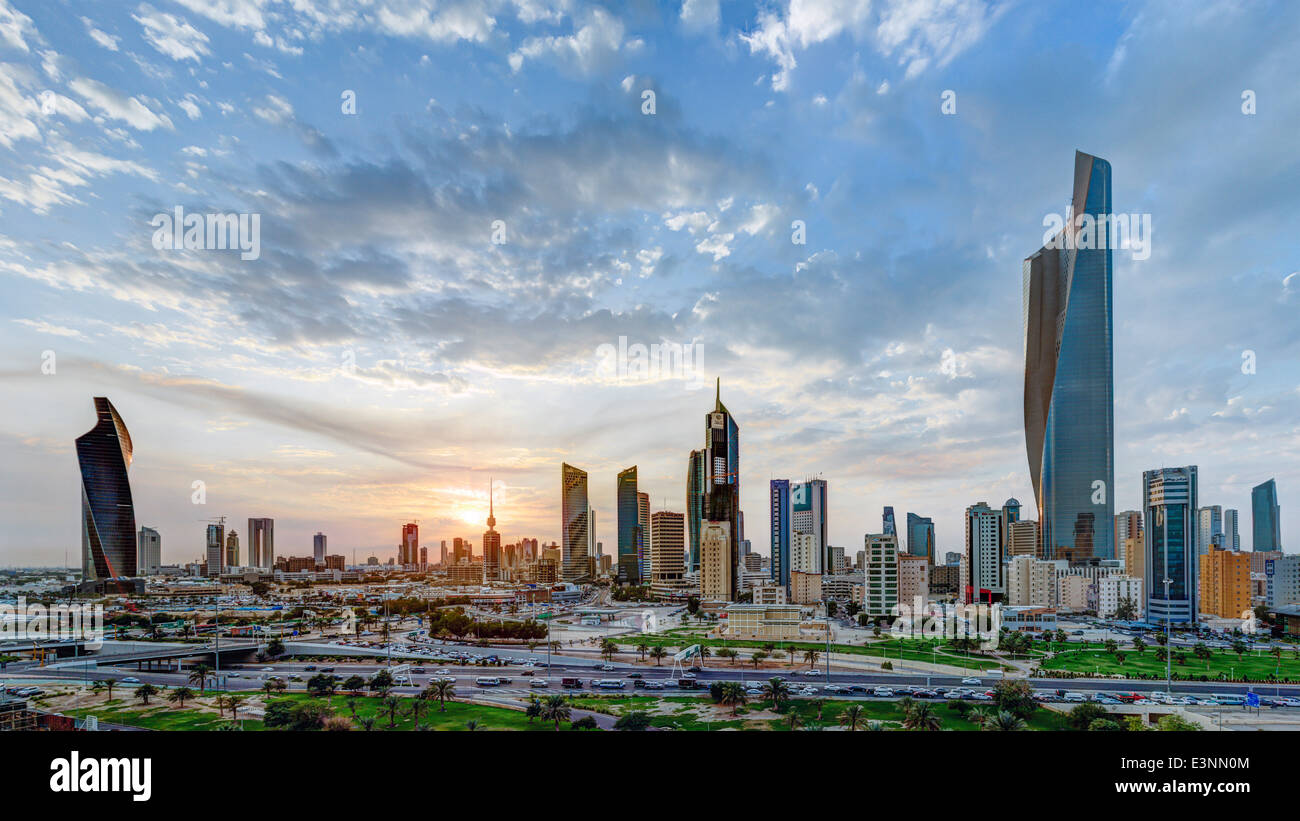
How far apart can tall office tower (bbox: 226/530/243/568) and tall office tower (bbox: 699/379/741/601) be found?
43430 mm

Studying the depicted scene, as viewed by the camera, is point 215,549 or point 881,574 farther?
point 215,549

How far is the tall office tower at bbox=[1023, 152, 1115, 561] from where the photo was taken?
43.2m

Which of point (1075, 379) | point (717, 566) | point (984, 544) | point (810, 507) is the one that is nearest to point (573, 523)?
point (810, 507)

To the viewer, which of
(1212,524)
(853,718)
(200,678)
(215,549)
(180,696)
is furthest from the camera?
(215,549)

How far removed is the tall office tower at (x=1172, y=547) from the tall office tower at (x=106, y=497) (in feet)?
140

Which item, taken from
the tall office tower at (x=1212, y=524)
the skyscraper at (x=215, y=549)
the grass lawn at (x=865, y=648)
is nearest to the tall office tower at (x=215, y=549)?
the skyscraper at (x=215, y=549)

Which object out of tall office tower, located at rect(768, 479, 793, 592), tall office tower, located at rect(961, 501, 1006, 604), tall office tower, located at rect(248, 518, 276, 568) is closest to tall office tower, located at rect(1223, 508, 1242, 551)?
tall office tower, located at rect(961, 501, 1006, 604)

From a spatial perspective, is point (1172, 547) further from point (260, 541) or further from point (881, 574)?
point (260, 541)

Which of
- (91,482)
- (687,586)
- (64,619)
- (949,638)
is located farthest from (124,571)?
(949,638)

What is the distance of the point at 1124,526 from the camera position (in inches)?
1825

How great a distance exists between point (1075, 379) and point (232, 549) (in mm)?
66976

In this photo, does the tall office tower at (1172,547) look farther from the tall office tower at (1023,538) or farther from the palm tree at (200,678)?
the palm tree at (200,678)

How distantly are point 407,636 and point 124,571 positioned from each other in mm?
20394
